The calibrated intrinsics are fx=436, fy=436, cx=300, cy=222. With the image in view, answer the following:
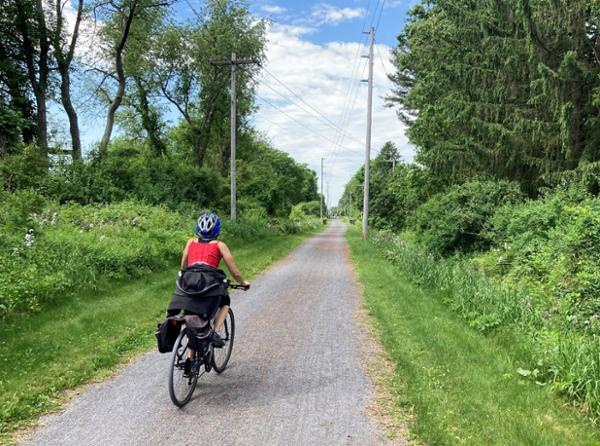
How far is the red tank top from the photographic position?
479cm

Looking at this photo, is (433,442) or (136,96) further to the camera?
(136,96)

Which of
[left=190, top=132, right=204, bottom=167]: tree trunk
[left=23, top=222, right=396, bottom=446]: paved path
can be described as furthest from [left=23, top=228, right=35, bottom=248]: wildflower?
[left=190, top=132, right=204, bottom=167]: tree trunk

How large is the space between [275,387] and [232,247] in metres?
13.6

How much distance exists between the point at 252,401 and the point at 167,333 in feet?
3.83

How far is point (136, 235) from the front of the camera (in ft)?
43.5

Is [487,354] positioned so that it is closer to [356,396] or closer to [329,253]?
[356,396]

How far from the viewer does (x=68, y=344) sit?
6105 mm

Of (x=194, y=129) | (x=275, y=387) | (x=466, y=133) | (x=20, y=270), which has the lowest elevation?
(x=275, y=387)

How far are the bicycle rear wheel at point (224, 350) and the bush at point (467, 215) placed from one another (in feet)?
31.8

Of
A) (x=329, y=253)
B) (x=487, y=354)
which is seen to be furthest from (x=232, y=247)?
(x=487, y=354)

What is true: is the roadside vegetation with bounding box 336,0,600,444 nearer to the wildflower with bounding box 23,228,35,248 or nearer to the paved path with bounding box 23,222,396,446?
the paved path with bounding box 23,222,396,446

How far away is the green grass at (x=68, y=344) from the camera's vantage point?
14.8ft

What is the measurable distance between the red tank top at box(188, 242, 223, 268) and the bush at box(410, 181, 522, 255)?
1045cm

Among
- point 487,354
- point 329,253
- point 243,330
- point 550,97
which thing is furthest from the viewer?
point 329,253
